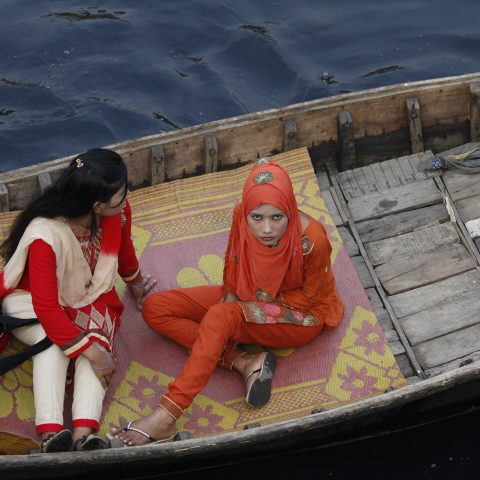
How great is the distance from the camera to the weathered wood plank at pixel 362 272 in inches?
206

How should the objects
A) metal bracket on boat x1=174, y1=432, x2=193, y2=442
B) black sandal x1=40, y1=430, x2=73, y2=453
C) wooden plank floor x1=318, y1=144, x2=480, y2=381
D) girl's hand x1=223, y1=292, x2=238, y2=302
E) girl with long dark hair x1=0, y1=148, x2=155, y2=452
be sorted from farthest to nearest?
wooden plank floor x1=318, y1=144, x2=480, y2=381
girl's hand x1=223, y1=292, x2=238, y2=302
metal bracket on boat x1=174, y1=432, x2=193, y2=442
girl with long dark hair x1=0, y1=148, x2=155, y2=452
black sandal x1=40, y1=430, x2=73, y2=453

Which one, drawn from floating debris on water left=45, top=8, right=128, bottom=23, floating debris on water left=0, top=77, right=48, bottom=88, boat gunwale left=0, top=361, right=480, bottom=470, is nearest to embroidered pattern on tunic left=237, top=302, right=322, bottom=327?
boat gunwale left=0, top=361, right=480, bottom=470

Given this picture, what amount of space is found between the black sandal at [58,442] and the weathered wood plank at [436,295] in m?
2.00

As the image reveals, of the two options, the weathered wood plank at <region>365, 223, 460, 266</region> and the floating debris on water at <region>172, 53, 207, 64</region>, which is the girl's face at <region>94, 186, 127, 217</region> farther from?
the floating debris on water at <region>172, 53, 207, 64</region>

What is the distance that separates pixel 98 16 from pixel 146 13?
1.53ft

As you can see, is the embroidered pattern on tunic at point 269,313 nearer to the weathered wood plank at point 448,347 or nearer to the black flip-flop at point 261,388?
the black flip-flop at point 261,388

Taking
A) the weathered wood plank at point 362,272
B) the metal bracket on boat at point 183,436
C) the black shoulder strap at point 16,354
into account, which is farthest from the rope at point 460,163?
the black shoulder strap at point 16,354

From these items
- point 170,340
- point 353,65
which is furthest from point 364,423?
point 353,65

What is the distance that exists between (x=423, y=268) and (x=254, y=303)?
1261 mm

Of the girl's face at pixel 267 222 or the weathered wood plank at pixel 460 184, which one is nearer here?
the girl's face at pixel 267 222

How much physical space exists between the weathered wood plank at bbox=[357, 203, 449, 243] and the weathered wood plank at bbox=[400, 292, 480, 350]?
2.03ft

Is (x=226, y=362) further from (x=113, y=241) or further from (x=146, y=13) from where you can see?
(x=146, y=13)

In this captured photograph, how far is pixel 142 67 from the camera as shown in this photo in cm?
816

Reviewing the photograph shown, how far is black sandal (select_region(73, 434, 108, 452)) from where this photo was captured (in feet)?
13.2
